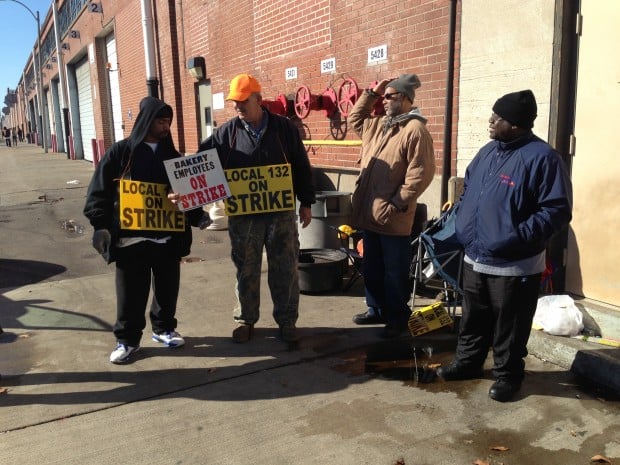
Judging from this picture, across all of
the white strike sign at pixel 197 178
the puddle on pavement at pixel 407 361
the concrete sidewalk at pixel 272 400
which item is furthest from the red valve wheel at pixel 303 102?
the puddle on pavement at pixel 407 361

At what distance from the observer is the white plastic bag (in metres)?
4.14

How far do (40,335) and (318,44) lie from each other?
5.36 m

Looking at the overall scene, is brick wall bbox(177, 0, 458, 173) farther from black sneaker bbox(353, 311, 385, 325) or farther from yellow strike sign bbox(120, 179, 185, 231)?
yellow strike sign bbox(120, 179, 185, 231)

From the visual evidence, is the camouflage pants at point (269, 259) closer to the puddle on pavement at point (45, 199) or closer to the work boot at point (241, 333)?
the work boot at point (241, 333)

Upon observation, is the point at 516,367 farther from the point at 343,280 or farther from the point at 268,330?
the point at 343,280

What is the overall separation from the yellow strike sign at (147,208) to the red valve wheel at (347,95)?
12.0ft

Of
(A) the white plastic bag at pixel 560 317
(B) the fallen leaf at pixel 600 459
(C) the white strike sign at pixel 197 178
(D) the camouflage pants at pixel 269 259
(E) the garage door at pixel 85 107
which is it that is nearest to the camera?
(B) the fallen leaf at pixel 600 459

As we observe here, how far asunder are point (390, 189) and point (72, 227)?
24.9 feet

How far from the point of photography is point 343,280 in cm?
618

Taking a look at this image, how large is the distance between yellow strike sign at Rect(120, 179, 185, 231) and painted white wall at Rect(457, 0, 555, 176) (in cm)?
306

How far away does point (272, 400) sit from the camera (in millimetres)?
3555

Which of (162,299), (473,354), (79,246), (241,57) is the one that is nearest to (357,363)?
(473,354)

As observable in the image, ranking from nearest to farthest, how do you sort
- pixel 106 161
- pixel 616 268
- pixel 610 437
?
pixel 610 437, pixel 106 161, pixel 616 268

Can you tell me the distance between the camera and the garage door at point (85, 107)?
26.9 m
